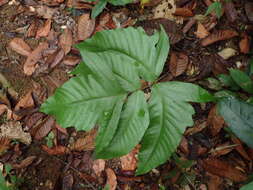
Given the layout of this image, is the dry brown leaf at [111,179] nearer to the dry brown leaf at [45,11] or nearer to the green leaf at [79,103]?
the green leaf at [79,103]

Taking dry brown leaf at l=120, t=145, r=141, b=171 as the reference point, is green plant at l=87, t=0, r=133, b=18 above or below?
above

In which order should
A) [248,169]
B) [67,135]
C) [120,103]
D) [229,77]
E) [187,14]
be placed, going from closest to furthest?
[120,103], [248,169], [229,77], [67,135], [187,14]

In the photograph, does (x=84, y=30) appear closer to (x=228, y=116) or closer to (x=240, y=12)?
(x=240, y=12)

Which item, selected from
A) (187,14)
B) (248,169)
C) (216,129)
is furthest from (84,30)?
(248,169)

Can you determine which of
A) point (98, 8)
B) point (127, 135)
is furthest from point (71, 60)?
point (127, 135)

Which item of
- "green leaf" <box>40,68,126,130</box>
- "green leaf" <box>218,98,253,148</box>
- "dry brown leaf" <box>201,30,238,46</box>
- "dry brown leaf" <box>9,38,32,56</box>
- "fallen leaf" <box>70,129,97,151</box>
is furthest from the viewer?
"dry brown leaf" <box>9,38,32,56</box>

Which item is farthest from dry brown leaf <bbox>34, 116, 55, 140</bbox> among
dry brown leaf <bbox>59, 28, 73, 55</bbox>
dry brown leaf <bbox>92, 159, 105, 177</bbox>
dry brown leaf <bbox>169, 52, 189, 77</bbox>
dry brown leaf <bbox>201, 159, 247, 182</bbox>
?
dry brown leaf <bbox>201, 159, 247, 182</bbox>

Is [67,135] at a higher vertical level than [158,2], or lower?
lower

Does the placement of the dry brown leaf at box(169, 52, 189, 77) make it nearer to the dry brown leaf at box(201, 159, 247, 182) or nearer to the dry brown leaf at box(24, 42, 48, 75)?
the dry brown leaf at box(201, 159, 247, 182)
